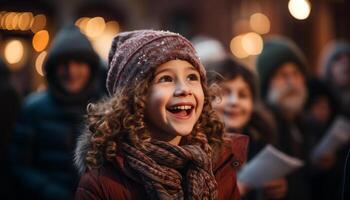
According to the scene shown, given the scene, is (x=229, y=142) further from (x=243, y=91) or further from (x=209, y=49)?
(x=209, y=49)

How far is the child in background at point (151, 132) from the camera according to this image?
3.27m

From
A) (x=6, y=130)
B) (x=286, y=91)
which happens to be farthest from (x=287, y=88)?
(x=6, y=130)

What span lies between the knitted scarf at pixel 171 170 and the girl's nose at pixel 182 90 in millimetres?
224

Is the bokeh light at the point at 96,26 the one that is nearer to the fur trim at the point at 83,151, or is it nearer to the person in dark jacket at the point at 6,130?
the person in dark jacket at the point at 6,130

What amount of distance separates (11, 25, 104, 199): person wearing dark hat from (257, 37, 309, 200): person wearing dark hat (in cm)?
139

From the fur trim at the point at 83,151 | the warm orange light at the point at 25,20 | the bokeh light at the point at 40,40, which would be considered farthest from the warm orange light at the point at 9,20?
the fur trim at the point at 83,151

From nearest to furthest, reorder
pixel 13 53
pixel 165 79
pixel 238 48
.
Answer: pixel 165 79 < pixel 13 53 < pixel 238 48

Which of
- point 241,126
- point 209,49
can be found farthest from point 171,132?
A: point 209,49

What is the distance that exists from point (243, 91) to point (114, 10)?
18902mm

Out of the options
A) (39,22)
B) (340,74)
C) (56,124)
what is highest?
(56,124)

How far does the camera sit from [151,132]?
342cm

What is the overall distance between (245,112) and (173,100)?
1891mm

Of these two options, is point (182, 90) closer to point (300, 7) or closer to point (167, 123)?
point (167, 123)

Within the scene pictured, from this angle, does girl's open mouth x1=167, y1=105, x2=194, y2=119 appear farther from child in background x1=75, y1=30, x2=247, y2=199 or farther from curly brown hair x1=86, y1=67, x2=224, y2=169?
curly brown hair x1=86, y1=67, x2=224, y2=169
